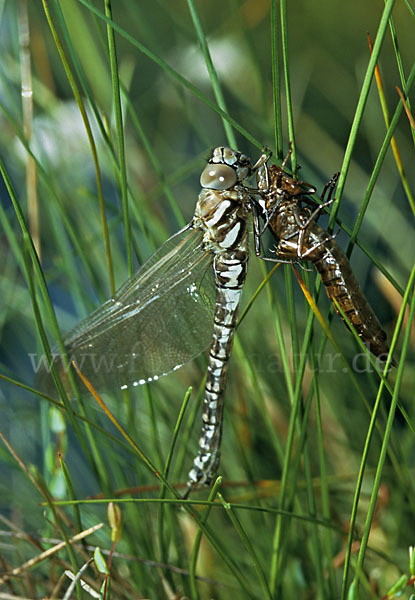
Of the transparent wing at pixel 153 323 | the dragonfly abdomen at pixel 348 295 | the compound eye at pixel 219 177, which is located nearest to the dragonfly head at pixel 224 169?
the compound eye at pixel 219 177

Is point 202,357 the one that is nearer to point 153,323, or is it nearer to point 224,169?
point 153,323

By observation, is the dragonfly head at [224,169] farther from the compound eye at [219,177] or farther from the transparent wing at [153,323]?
the transparent wing at [153,323]

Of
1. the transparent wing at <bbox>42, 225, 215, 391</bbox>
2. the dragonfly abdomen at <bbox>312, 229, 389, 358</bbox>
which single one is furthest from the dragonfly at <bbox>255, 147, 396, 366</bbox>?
the transparent wing at <bbox>42, 225, 215, 391</bbox>

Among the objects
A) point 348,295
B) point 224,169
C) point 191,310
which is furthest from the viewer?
point 191,310

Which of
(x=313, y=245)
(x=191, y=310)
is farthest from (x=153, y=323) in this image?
(x=313, y=245)

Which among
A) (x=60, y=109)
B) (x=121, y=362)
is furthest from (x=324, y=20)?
(x=121, y=362)

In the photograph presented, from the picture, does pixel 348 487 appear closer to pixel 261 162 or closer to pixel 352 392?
pixel 352 392

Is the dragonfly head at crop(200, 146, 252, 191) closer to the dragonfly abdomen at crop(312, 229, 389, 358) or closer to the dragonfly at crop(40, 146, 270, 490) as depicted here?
the dragonfly at crop(40, 146, 270, 490)
